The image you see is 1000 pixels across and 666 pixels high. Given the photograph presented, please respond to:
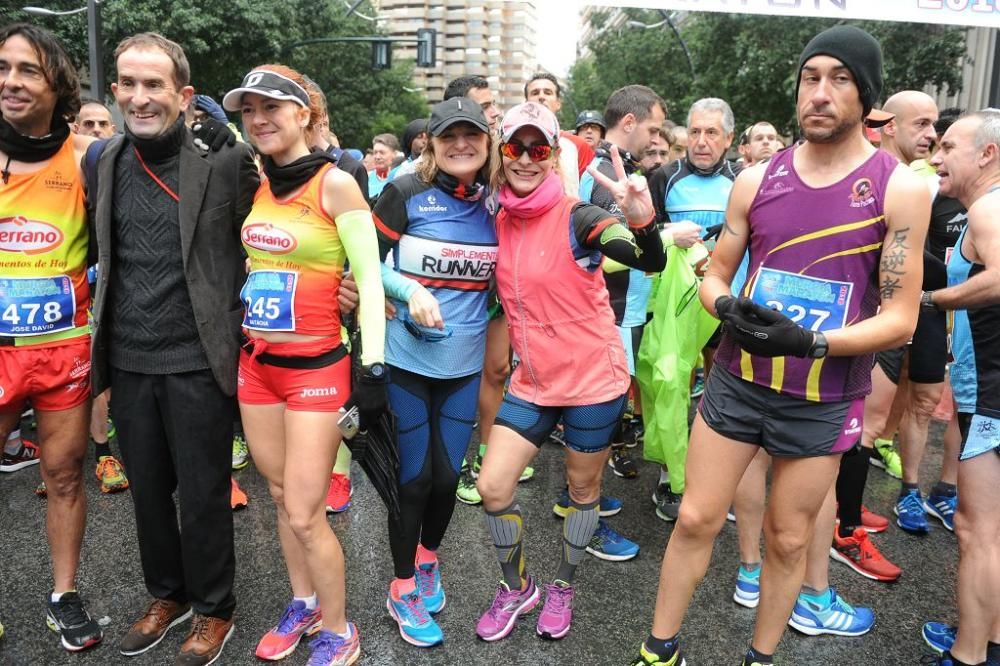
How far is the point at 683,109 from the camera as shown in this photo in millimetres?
23859

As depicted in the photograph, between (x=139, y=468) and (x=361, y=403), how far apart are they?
1029mm

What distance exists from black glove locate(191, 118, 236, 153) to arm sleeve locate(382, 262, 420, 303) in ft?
2.66

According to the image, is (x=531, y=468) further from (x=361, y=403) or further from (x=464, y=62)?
(x=464, y=62)

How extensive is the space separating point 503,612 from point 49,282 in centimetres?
228

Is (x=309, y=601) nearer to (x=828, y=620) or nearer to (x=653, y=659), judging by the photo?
(x=653, y=659)

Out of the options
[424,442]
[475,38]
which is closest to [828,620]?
[424,442]

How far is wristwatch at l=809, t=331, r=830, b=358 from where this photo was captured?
2.33m

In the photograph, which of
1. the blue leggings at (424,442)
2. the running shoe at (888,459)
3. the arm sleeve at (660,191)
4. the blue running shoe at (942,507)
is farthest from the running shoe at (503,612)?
the running shoe at (888,459)

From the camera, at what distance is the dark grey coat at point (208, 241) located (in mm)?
2844

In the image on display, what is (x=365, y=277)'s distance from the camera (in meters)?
2.70

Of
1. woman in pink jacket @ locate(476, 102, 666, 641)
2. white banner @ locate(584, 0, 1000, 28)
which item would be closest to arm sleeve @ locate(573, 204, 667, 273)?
woman in pink jacket @ locate(476, 102, 666, 641)

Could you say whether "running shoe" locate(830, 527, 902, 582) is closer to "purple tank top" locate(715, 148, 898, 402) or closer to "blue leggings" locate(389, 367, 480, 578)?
"purple tank top" locate(715, 148, 898, 402)

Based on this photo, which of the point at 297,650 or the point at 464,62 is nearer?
the point at 297,650

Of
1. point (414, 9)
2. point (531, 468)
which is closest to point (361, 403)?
point (531, 468)
